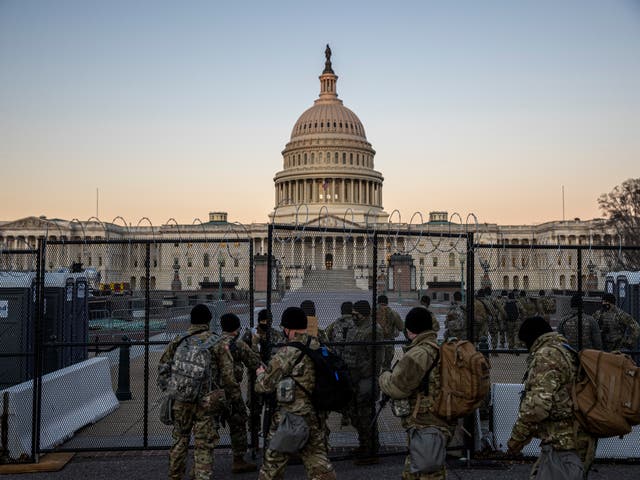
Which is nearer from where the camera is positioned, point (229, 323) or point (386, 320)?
point (229, 323)

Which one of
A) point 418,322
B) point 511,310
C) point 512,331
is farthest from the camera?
point 512,331

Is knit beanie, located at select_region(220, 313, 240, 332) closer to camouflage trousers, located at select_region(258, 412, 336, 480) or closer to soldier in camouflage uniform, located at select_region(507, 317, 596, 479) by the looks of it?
camouflage trousers, located at select_region(258, 412, 336, 480)

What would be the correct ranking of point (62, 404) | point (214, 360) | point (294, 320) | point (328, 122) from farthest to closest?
point (328, 122)
point (62, 404)
point (214, 360)
point (294, 320)

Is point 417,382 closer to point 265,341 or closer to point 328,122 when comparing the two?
point 265,341

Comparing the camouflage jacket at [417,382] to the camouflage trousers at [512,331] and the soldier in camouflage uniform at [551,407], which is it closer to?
the soldier in camouflage uniform at [551,407]

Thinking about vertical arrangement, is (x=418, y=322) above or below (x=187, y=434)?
above

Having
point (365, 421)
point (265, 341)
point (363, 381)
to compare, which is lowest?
point (365, 421)

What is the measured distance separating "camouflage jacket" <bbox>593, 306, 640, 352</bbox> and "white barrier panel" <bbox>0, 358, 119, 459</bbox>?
Result: 8.61 metres

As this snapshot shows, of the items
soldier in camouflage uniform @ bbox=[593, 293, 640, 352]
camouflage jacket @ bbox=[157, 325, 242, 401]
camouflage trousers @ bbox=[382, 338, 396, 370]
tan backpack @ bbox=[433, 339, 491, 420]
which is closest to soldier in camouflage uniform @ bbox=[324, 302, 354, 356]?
camouflage trousers @ bbox=[382, 338, 396, 370]

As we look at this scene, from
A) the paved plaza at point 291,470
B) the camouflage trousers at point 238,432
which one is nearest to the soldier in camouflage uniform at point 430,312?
the paved plaza at point 291,470

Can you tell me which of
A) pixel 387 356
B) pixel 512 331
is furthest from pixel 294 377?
pixel 512 331

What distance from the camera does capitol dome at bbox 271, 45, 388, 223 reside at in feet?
371

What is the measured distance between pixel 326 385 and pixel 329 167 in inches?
4278

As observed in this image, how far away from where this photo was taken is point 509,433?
891 cm
